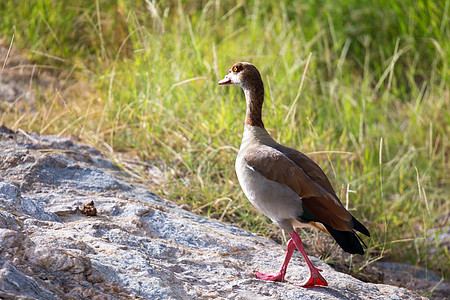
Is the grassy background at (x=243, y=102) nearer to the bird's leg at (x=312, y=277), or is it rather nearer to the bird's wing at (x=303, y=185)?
the bird's wing at (x=303, y=185)

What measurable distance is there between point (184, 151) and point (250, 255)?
1.35 meters

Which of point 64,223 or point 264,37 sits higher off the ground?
point 264,37

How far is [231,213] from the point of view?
3.78 meters

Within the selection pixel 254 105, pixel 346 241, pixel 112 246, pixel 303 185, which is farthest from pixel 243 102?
pixel 112 246

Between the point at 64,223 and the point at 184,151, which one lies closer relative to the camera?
the point at 64,223

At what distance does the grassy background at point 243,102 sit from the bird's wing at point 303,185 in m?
0.80

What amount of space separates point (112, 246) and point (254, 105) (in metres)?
1.11

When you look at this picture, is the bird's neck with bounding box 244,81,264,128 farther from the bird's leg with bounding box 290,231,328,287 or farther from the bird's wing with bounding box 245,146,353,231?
the bird's leg with bounding box 290,231,328,287

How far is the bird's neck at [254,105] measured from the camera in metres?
3.05

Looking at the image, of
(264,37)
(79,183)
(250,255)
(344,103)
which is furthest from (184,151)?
(264,37)

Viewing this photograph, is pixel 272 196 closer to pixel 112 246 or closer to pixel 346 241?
pixel 346 241

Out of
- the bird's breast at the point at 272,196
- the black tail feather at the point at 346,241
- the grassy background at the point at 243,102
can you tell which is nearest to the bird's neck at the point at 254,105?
the bird's breast at the point at 272,196

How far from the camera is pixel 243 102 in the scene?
4.82 metres

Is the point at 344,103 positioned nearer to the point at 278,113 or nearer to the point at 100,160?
the point at 278,113
